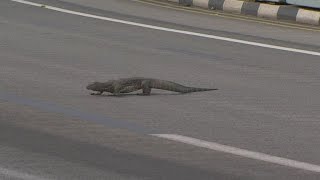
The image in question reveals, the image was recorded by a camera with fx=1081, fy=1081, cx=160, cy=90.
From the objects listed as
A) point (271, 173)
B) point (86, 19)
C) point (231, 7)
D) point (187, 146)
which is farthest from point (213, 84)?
point (231, 7)

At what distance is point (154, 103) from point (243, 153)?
226cm

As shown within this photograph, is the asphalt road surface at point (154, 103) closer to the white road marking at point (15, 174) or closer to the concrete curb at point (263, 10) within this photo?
the white road marking at point (15, 174)

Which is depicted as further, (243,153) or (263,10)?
(263,10)

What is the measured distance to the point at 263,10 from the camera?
61.2 feet

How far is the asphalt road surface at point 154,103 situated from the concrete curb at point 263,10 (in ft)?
3.14

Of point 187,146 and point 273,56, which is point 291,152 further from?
point 273,56

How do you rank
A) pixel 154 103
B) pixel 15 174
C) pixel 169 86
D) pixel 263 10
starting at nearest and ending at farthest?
1. pixel 15 174
2. pixel 154 103
3. pixel 169 86
4. pixel 263 10

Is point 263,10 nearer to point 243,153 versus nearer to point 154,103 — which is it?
point 154,103

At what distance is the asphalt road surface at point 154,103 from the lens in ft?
26.7

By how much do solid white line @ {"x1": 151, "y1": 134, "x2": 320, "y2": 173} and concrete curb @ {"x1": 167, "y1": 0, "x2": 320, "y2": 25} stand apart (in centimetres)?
933

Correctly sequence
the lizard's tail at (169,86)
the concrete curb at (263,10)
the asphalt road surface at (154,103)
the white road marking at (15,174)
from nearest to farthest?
the white road marking at (15,174) → the asphalt road surface at (154,103) → the lizard's tail at (169,86) → the concrete curb at (263,10)

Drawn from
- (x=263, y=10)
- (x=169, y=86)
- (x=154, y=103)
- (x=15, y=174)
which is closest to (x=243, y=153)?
(x=15, y=174)

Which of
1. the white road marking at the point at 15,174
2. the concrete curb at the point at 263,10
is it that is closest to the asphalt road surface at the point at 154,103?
the white road marking at the point at 15,174

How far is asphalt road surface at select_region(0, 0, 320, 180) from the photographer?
26.7 ft
